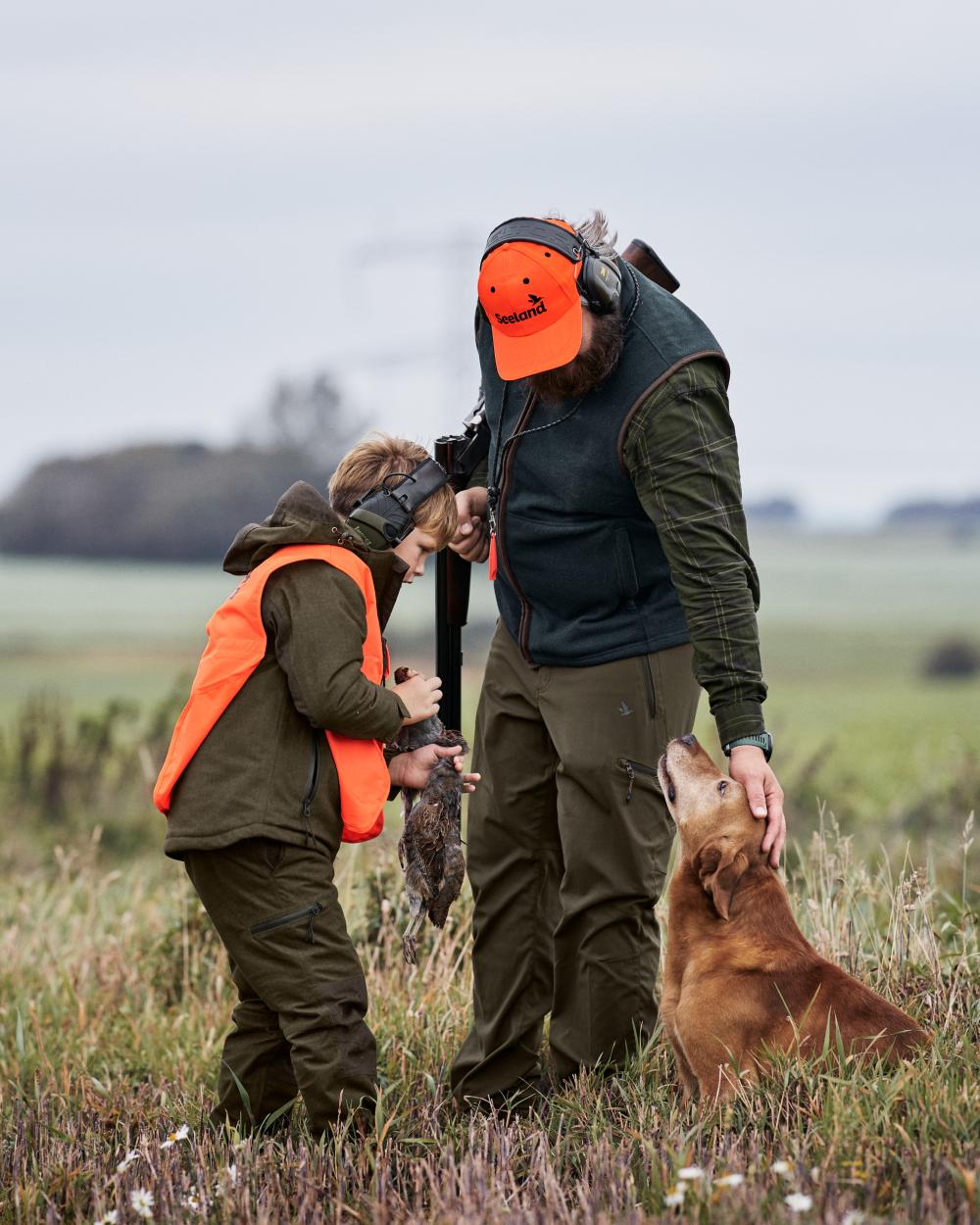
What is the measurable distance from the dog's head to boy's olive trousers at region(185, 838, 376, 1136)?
0.97 m

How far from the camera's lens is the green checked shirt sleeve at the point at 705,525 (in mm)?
3609

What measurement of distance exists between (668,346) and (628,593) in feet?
2.30

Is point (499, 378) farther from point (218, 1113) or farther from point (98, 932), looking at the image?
point (98, 932)

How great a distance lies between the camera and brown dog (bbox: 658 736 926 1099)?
3.58 m

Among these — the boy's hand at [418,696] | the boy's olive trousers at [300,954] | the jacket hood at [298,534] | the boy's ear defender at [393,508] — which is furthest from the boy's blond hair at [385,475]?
the boy's olive trousers at [300,954]

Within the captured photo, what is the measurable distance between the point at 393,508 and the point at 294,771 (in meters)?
0.74

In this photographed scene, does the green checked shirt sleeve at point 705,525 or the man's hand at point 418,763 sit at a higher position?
the green checked shirt sleeve at point 705,525

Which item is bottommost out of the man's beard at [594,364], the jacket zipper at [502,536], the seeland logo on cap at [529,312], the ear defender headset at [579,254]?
the jacket zipper at [502,536]

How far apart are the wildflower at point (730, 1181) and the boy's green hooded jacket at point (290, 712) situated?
137cm

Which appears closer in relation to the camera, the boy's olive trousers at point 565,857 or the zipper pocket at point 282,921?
the zipper pocket at point 282,921

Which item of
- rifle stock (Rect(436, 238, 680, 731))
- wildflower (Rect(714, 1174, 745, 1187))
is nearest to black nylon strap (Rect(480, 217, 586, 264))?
rifle stock (Rect(436, 238, 680, 731))

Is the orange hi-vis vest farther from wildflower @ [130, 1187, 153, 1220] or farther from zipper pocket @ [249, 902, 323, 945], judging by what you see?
wildflower @ [130, 1187, 153, 1220]

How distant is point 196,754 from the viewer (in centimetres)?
360

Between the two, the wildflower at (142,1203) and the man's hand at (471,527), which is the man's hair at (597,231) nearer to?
the man's hand at (471,527)
